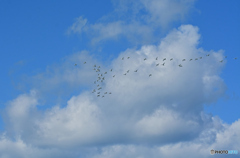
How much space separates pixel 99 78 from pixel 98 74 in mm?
8053

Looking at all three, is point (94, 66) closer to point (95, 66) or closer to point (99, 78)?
point (95, 66)

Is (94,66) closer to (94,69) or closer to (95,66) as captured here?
(95,66)

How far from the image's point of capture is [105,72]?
522 feet

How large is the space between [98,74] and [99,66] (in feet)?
24.5

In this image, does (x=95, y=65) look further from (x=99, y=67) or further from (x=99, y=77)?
(x=99, y=77)

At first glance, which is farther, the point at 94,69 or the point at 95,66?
the point at 95,66

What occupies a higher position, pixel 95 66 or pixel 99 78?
pixel 95 66

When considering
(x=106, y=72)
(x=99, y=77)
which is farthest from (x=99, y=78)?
(x=106, y=72)

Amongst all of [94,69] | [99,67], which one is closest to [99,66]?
[99,67]

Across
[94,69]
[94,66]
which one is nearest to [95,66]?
[94,66]

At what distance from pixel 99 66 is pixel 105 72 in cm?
883

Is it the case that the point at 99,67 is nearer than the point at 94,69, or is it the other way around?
the point at 94,69

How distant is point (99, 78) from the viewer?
502ft

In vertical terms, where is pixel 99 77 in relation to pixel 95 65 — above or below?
below
